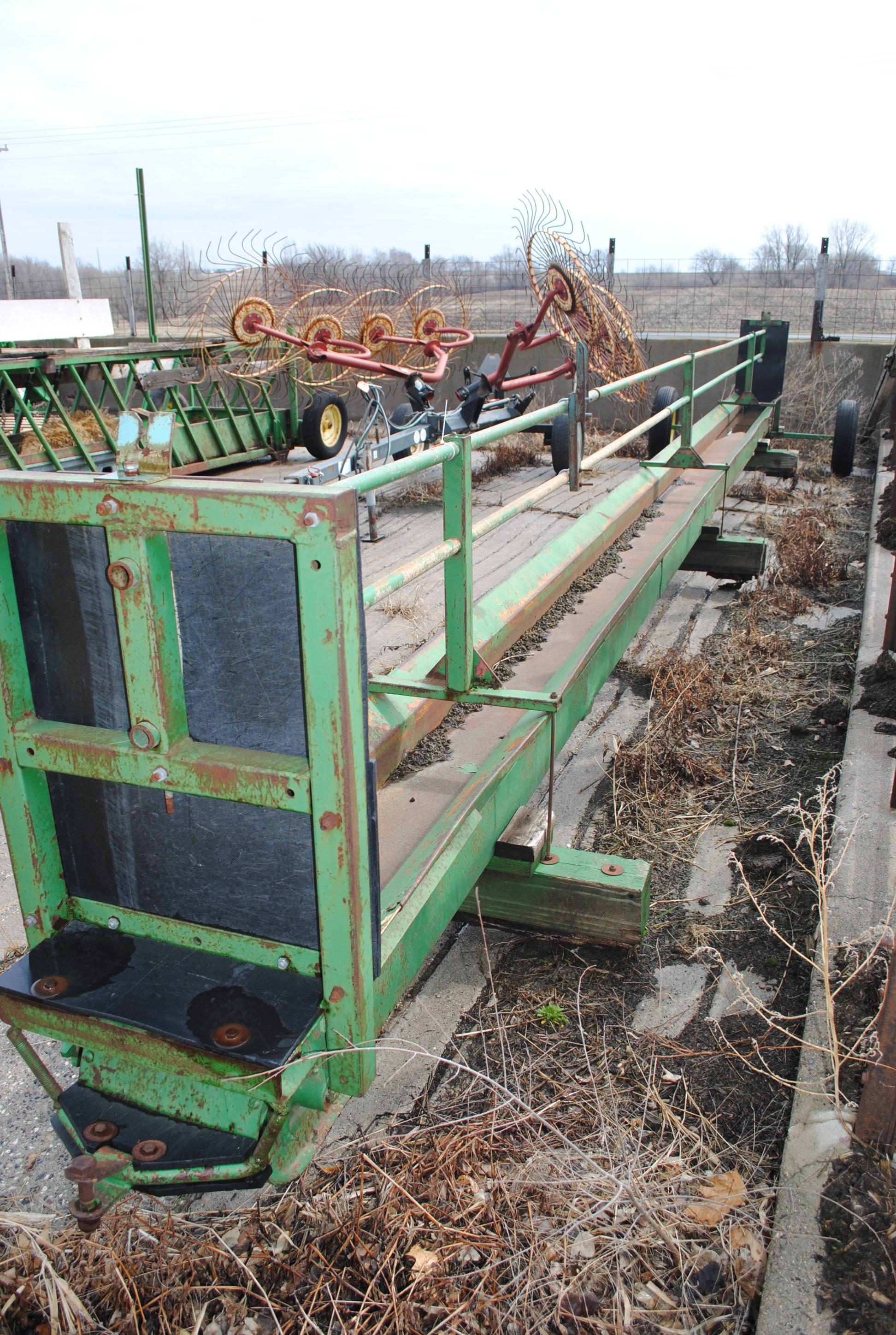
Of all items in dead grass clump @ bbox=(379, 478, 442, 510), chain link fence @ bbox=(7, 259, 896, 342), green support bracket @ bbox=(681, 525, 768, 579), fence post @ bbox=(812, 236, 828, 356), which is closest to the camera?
green support bracket @ bbox=(681, 525, 768, 579)

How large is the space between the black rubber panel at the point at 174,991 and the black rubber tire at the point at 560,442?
511 centimetres

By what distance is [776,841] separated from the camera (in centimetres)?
361

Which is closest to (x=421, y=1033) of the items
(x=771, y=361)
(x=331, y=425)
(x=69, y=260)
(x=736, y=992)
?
(x=736, y=992)

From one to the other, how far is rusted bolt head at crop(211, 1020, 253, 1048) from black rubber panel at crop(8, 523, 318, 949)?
0.18m

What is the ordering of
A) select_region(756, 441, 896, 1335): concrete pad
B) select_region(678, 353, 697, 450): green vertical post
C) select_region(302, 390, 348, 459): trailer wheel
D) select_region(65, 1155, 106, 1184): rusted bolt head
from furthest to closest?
select_region(302, 390, 348, 459): trailer wheel < select_region(678, 353, 697, 450): green vertical post < select_region(756, 441, 896, 1335): concrete pad < select_region(65, 1155, 106, 1184): rusted bolt head

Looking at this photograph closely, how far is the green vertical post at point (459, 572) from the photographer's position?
8.16 feet

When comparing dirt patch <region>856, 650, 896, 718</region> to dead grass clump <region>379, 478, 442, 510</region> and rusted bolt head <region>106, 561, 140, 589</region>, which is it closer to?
rusted bolt head <region>106, 561, 140, 589</region>

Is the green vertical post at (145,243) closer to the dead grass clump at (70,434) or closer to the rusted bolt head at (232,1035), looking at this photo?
the dead grass clump at (70,434)

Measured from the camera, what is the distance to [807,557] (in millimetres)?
6988

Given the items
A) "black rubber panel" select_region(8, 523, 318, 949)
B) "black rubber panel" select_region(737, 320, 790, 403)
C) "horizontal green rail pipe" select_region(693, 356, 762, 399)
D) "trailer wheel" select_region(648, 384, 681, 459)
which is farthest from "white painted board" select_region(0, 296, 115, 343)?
"black rubber panel" select_region(8, 523, 318, 949)

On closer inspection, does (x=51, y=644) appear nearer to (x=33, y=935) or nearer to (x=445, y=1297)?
(x=33, y=935)

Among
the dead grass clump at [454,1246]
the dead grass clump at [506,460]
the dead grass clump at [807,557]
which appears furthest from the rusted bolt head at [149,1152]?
the dead grass clump at [506,460]

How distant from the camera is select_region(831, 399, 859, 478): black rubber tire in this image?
9.41 m

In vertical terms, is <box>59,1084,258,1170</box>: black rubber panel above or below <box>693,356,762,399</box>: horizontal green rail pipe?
below
